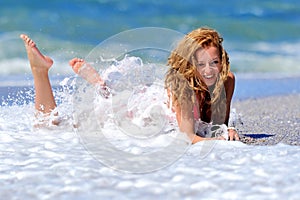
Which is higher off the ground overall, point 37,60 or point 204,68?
point 37,60

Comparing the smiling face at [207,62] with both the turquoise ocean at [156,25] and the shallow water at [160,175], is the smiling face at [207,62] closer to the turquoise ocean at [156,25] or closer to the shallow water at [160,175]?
the shallow water at [160,175]

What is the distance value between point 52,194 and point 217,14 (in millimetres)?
11584

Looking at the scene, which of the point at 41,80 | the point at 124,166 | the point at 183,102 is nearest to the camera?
the point at 124,166

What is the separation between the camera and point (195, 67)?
10.4 ft

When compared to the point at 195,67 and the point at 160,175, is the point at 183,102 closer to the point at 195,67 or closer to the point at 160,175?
the point at 195,67

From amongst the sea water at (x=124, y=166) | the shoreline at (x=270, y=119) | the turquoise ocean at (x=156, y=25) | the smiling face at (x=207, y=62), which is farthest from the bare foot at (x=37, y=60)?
the turquoise ocean at (x=156, y=25)

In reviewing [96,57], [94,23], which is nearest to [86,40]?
[94,23]

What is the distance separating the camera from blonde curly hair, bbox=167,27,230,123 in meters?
3.17

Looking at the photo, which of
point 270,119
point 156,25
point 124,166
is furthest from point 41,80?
point 156,25

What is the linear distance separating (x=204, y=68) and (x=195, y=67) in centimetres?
5

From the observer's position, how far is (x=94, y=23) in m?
12.5

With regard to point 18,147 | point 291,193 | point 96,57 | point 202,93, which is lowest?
point 291,193

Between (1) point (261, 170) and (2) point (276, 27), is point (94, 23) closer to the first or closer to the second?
(2) point (276, 27)

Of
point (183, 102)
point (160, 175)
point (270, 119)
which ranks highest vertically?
point (183, 102)
